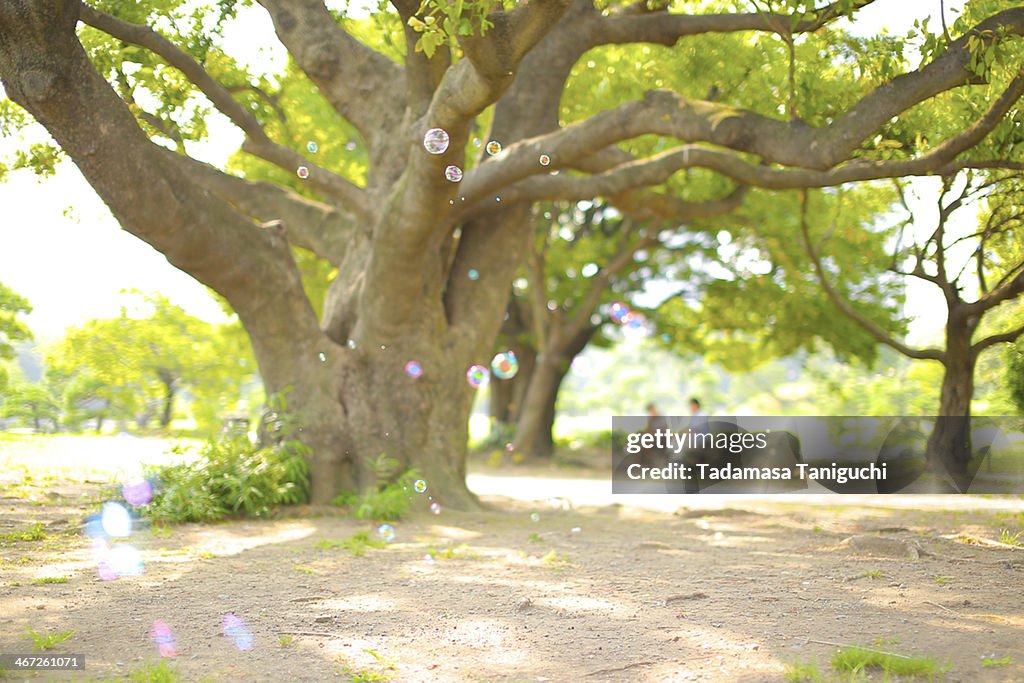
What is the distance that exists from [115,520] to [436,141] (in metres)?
4.77

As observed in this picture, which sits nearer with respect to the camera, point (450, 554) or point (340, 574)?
point (340, 574)

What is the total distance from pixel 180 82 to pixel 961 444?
11971 millimetres

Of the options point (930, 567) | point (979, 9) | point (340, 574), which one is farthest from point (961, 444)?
point (340, 574)

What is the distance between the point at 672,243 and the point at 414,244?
48.2 ft

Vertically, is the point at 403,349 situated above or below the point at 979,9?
below

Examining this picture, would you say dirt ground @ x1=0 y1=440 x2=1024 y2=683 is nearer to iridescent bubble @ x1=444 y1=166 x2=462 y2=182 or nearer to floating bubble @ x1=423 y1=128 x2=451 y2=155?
iridescent bubble @ x1=444 y1=166 x2=462 y2=182

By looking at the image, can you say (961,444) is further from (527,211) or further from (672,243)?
(672,243)

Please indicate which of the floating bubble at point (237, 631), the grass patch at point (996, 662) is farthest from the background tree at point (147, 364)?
the grass patch at point (996, 662)

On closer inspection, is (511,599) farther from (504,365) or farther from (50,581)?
(504,365)

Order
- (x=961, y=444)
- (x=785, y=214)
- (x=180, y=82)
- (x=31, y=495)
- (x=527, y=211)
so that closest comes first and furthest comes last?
(x=31, y=495)
(x=180, y=82)
(x=527, y=211)
(x=961, y=444)
(x=785, y=214)

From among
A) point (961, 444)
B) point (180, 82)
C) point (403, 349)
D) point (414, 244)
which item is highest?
point (180, 82)

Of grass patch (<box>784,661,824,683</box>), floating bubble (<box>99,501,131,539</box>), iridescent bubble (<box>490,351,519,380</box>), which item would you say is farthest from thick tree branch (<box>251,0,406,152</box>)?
iridescent bubble (<box>490,351,519,380</box>)

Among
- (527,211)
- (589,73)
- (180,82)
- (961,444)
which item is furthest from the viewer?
(589,73)

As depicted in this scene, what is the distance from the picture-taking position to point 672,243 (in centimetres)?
2294
